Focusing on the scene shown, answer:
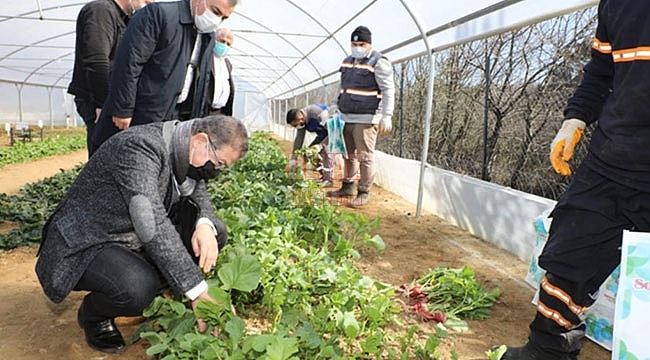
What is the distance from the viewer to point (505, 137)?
155 inches

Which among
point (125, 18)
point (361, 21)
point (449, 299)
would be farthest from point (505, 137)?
point (361, 21)

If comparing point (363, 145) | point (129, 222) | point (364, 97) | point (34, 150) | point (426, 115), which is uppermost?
point (364, 97)

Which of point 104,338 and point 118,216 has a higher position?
point 118,216

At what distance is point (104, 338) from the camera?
199 centimetres

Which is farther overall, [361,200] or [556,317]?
[361,200]

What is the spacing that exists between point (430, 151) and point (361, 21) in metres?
2.74

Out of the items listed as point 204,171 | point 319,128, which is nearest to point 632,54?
point 204,171

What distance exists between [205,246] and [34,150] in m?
10.2

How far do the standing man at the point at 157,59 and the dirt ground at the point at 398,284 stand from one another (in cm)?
101

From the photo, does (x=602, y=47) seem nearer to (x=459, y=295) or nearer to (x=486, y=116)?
(x=459, y=295)

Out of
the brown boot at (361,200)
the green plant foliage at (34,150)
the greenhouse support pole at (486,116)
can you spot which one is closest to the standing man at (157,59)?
the greenhouse support pole at (486,116)

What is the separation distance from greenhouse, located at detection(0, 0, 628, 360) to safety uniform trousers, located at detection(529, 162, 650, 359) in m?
0.43

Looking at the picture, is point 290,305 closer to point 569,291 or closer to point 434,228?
point 569,291

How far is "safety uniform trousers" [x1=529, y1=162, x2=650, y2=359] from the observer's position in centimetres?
163
